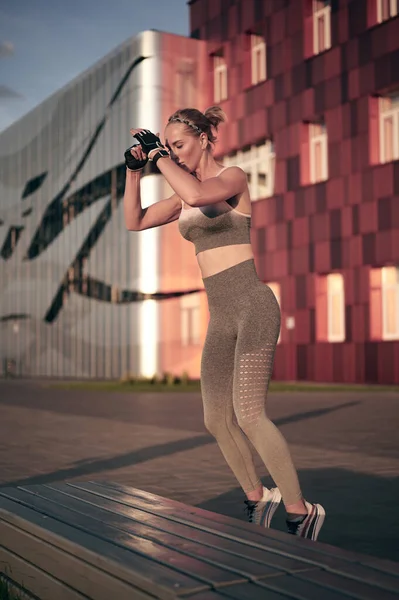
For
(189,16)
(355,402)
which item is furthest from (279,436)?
(189,16)

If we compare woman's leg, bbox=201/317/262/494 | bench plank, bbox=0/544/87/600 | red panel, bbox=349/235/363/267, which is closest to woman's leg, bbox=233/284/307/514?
woman's leg, bbox=201/317/262/494

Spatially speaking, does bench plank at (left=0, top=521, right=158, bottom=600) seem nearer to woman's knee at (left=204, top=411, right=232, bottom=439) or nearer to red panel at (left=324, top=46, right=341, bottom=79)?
woman's knee at (left=204, top=411, right=232, bottom=439)

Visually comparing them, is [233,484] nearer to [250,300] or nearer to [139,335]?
[250,300]

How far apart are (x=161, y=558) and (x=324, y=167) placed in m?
26.2

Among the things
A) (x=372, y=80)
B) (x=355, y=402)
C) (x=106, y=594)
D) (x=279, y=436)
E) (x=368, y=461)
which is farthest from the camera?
(x=372, y=80)

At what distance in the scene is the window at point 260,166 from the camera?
30.5m

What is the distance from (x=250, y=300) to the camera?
4086mm

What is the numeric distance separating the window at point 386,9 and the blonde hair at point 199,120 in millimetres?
22421

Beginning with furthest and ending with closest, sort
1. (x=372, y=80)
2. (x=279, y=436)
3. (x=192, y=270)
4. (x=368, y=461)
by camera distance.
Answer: (x=192, y=270) < (x=372, y=80) < (x=368, y=461) < (x=279, y=436)

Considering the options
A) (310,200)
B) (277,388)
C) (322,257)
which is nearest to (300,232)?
(310,200)

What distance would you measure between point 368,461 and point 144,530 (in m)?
5.41

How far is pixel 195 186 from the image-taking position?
388 cm

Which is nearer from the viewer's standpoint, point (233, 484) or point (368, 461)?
point (233, 484)

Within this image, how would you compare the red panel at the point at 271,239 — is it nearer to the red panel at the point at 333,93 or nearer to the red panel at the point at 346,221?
the red panel at the point at 346,221
